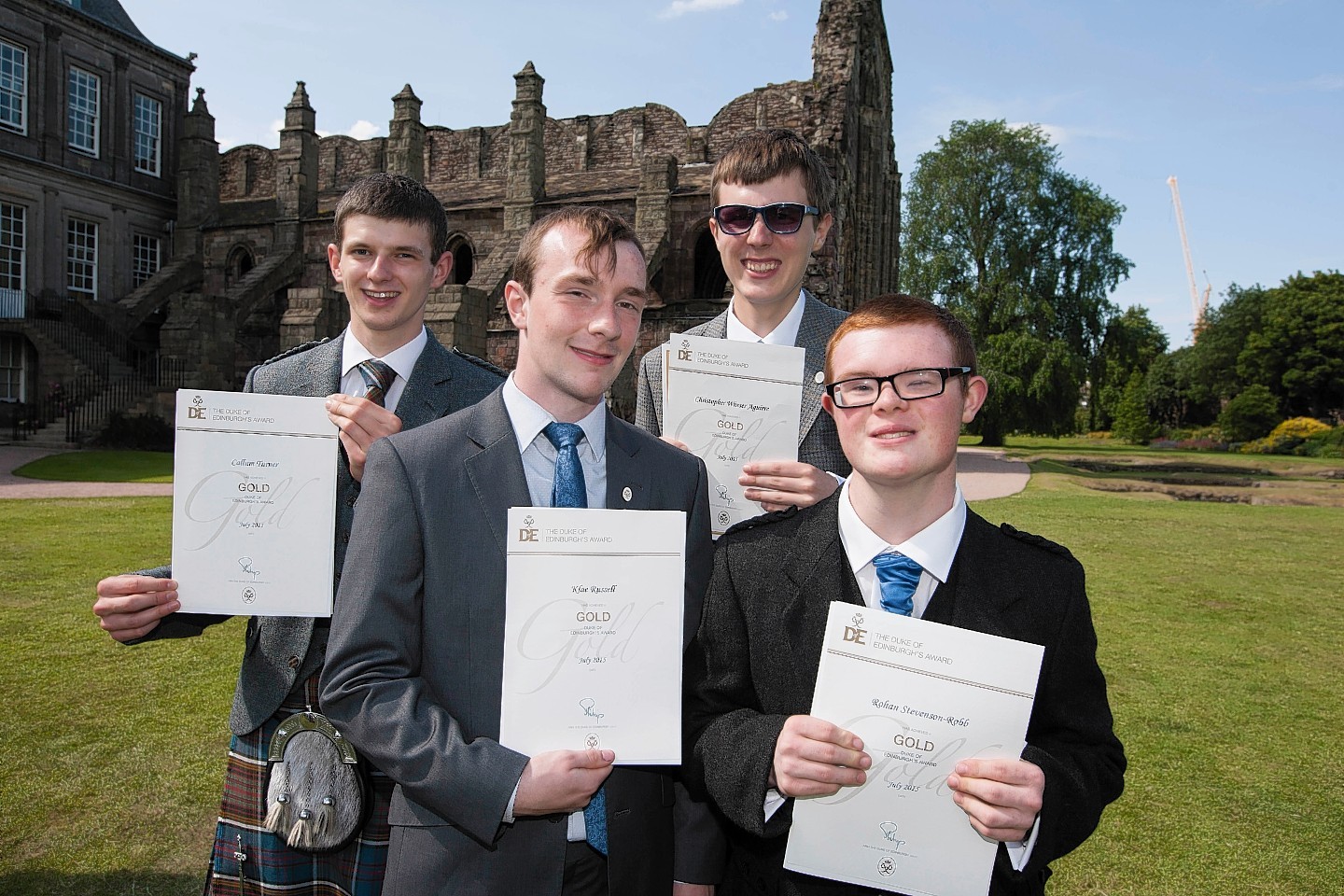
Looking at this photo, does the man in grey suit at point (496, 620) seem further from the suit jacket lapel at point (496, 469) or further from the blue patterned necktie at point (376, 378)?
the blue patterned necktie at point (376, 378)

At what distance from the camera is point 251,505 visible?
7.84ft

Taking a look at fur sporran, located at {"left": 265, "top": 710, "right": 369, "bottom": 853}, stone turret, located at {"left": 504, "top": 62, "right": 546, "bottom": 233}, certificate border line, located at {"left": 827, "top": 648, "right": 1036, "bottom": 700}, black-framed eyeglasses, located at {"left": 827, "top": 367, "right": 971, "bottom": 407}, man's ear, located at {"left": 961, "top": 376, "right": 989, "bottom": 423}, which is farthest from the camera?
stone turret, located at {"left": 504, "top": 62, "right": 546, "bottom": 233}

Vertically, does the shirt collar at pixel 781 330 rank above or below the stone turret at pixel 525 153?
below

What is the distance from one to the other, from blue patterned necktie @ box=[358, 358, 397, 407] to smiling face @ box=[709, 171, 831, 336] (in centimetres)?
116

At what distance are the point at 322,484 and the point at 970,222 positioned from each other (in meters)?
42.3

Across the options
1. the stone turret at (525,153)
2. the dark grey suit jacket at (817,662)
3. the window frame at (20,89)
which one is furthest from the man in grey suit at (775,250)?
the window frame at (20,89)

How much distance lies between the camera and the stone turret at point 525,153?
28.2m

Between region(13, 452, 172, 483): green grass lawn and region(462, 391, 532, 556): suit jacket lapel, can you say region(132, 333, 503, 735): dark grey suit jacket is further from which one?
region(13, 452, 172, 483): green grass lawn

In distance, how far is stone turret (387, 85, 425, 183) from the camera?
29250 millimetres

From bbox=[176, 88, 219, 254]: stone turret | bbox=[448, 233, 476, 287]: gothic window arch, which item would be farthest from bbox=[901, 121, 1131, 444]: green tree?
bbox=[176, 88, 219, 254]: stone turret

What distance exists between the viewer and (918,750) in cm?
182

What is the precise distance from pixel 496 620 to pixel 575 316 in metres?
0.75

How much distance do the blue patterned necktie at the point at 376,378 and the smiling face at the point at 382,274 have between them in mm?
78

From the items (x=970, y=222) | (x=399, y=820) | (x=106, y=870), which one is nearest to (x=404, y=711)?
(x=399, y=820)
